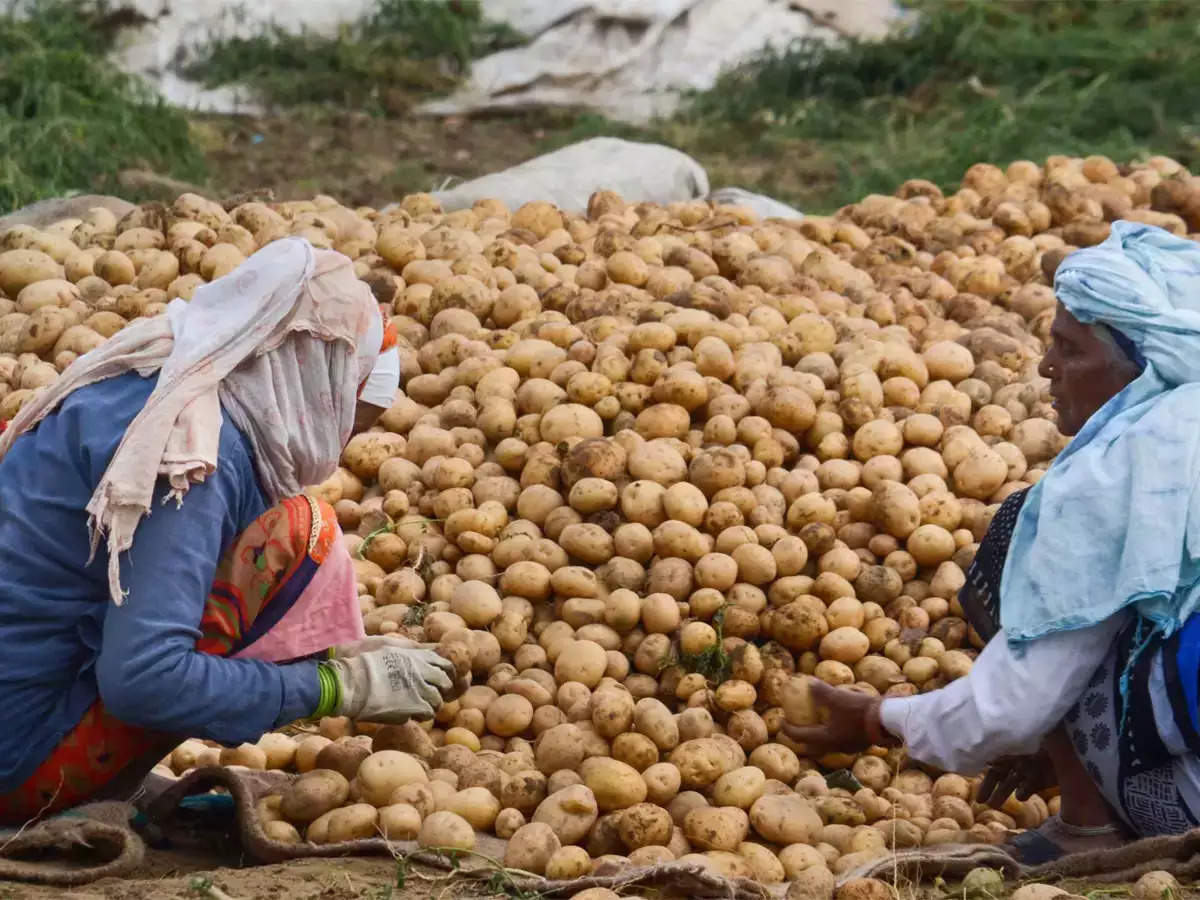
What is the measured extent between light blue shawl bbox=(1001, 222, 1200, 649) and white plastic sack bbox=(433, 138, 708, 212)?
9.82ft

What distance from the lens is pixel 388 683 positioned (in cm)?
270

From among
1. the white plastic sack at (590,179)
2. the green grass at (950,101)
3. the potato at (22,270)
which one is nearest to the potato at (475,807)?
the potato at (22,270)

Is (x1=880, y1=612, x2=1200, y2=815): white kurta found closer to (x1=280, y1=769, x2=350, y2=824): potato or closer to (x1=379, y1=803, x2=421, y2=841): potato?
(x1=379, y1=803, x2=421, y2=841): potato

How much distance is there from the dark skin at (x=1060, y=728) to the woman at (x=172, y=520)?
0.91 metres

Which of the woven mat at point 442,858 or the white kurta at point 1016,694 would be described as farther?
the white kurta at point 1016,694

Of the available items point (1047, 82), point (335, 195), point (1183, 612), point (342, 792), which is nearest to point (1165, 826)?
point (1183, 612)

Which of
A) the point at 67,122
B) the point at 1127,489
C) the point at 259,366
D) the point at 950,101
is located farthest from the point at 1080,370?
the point at 950,101

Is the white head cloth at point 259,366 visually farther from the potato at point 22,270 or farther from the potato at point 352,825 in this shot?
the potato at point 22,270

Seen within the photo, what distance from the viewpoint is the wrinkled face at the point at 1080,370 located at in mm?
2672

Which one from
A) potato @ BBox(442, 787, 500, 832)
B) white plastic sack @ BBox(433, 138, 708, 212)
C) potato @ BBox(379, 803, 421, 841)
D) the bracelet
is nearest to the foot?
the bracelet

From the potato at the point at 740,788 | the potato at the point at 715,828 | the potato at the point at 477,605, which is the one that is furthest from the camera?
the potato at the point at 477,605

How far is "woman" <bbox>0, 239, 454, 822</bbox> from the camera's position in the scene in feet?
7.46

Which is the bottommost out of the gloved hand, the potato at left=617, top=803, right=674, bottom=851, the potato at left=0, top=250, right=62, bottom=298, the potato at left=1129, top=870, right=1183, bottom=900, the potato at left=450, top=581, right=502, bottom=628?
the potato at left=617, top=803, right=674, bottom=851

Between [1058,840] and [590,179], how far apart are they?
11.2 ft
